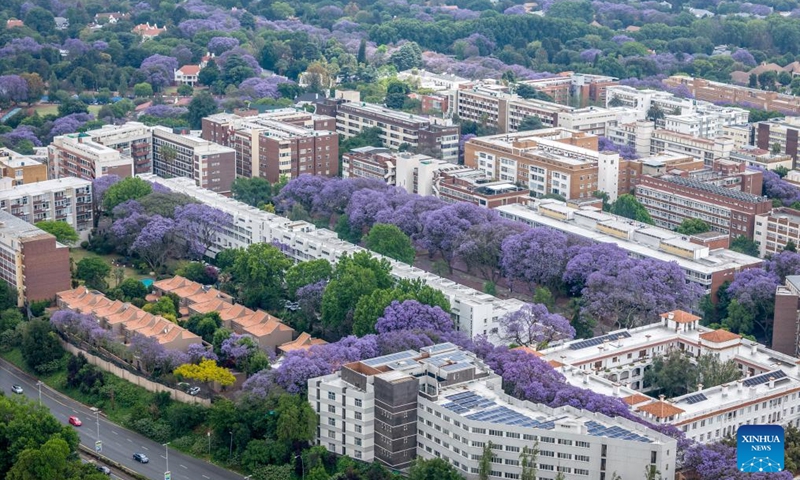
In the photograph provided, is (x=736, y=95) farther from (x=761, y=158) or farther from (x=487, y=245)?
(x=487, y=245)

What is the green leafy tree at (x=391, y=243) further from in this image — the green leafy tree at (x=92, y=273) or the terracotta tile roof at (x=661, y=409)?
the terracotta tile roof at (x=661, y=409)

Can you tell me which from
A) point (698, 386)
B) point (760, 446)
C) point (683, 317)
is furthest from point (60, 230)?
point (760, 446)

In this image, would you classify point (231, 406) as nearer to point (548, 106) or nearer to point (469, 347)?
point (469, 347)

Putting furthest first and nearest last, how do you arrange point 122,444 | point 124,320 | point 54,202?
point 54,202 < point 124,320 < point 122,444

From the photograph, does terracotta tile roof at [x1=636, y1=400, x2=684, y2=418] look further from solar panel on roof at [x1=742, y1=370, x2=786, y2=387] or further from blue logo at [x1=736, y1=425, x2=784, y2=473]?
blue logo at [x1=736, y1=425, x2=784, y2=473]

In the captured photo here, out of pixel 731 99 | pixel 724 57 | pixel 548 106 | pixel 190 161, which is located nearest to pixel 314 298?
pixel 190 161

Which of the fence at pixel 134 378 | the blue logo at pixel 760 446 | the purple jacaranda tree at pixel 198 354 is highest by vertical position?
the blue logo at pixel 760 446

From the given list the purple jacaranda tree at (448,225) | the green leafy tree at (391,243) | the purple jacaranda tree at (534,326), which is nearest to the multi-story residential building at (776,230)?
the purple jacaranda tree at (448,225)
